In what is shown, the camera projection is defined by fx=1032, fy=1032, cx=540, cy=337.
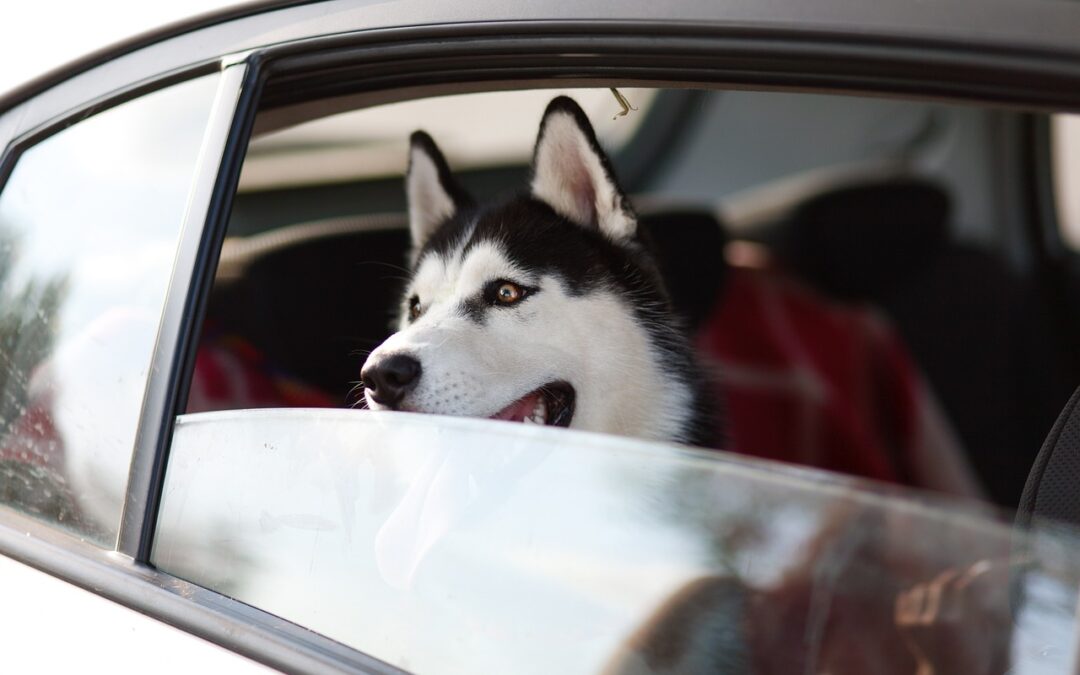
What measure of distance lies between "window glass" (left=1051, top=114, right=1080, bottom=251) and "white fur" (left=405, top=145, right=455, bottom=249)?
357cm

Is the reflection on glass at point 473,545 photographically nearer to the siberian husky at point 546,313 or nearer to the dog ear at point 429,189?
the siberian husky at point 546,313

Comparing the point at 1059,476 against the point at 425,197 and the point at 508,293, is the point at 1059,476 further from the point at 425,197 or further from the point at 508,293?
the point at 425,197

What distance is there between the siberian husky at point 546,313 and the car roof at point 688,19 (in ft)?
0.75

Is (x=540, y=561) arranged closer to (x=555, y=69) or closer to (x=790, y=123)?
(x=555, y=69)

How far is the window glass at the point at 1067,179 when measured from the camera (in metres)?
4.36

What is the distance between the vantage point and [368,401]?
1.31m

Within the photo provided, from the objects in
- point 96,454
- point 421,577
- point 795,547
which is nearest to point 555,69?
point 421,577

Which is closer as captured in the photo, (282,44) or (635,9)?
(635,9)

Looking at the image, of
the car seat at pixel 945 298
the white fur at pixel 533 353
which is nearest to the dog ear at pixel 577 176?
the white fur at pixel 533 353

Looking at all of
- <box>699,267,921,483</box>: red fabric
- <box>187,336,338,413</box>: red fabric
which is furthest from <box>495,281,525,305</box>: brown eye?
<box>699,267,921,483</box>: red fabric

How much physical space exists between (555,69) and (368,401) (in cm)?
48

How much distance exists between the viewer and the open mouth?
4.33ft

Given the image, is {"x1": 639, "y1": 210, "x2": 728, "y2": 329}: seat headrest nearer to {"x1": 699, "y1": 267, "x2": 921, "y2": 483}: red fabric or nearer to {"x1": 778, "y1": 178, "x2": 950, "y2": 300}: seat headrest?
{"x1": 699, "y1": 267, "x2": 921, "y2": 483}: red fabric

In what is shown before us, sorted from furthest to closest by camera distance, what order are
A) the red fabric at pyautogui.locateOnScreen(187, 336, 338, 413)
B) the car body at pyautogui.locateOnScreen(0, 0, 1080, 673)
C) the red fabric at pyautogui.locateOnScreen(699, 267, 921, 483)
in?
the red fabric at pyautogui.locateOnScreen(699, 267, 921, 483)
the red fabric at pyautogui.locateOnScreen(187, 336, 338, 413)
the car body at pyautogui.locateOnScreen(0, 0, 1080, 673)
